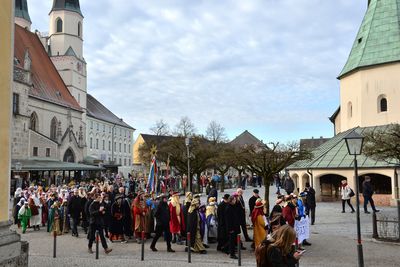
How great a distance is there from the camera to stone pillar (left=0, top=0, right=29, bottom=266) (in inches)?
317

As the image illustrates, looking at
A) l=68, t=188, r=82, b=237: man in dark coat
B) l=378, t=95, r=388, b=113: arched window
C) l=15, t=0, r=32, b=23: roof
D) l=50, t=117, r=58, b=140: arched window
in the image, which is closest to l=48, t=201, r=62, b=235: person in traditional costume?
l=68, t=188, r=82, b=237: man in dark coat

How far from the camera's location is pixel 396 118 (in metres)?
30.8

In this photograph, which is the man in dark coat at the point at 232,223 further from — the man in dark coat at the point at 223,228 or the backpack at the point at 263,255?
the backpack at the point at 263,255

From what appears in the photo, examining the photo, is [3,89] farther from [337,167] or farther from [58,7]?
[58,7]

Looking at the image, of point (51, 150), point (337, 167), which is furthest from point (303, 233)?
point (51, 150)

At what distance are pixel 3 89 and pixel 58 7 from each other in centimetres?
6227

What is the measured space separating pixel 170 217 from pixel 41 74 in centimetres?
4627

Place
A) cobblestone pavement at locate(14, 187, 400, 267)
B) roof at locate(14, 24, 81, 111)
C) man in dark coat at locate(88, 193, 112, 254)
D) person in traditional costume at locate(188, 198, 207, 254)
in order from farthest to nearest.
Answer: roof at locate(14, 24, 81, 111) < person in traditional costume at locate(188, 198, 207, 254) < man in dark coat at locate(88, 193, 112, 254) < cobblestone pavement at locate(14, 187, 400, 267)

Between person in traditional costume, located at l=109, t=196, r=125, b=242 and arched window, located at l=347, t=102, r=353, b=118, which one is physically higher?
arched window, located at l=347, t=102, r=353, b=118

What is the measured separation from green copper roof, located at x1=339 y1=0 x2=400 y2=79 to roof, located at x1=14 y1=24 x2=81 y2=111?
35.6m

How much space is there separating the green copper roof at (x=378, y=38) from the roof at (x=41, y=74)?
1400 inches

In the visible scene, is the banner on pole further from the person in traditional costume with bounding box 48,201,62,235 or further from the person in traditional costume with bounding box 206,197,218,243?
the person in traditional costume with bounding box 48,201,62,235

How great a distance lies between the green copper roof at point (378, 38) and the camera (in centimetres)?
3162

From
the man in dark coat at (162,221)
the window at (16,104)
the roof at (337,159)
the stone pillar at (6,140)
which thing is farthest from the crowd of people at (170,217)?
the window at (16,104)
